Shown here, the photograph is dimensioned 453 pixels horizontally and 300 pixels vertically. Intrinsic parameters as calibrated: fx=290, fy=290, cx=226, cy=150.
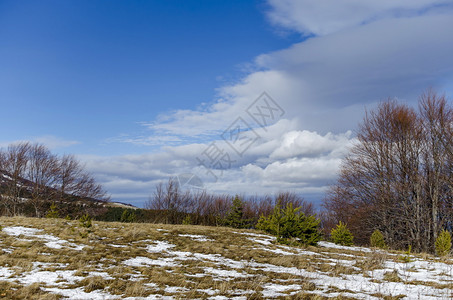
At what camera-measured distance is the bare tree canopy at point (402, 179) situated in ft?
74.2

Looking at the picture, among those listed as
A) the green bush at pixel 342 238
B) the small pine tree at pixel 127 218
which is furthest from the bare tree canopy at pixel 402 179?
the small pine tree at pixel 127 218

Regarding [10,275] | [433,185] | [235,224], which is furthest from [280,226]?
[433,185]

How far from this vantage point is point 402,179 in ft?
79.8

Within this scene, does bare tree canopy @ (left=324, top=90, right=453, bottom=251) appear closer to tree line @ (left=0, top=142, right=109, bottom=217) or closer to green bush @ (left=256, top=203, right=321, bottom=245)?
green bush @ (left=256, top=203, right=321, bottom=245)

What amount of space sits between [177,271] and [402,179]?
912 inches

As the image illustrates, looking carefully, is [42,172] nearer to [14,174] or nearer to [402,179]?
[14,174]

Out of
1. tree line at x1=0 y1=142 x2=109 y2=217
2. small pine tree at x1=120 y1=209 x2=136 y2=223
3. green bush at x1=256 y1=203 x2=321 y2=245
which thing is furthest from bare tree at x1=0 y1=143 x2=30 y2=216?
green bush at x1=256 y1=203 x2=321 y2=245

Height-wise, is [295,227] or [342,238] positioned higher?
[295,227]

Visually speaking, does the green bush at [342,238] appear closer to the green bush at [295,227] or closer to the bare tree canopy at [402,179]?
the green bush at [295,227]

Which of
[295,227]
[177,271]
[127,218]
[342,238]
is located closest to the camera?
[177,271]

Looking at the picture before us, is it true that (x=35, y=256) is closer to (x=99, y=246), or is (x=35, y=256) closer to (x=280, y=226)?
(x=99, y=246)

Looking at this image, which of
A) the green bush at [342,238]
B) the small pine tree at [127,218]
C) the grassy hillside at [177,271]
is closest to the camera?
the grassy hillside at [177,271]

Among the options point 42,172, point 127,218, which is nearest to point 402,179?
point 127,218

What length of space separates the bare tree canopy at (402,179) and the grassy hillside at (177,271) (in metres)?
13.3
